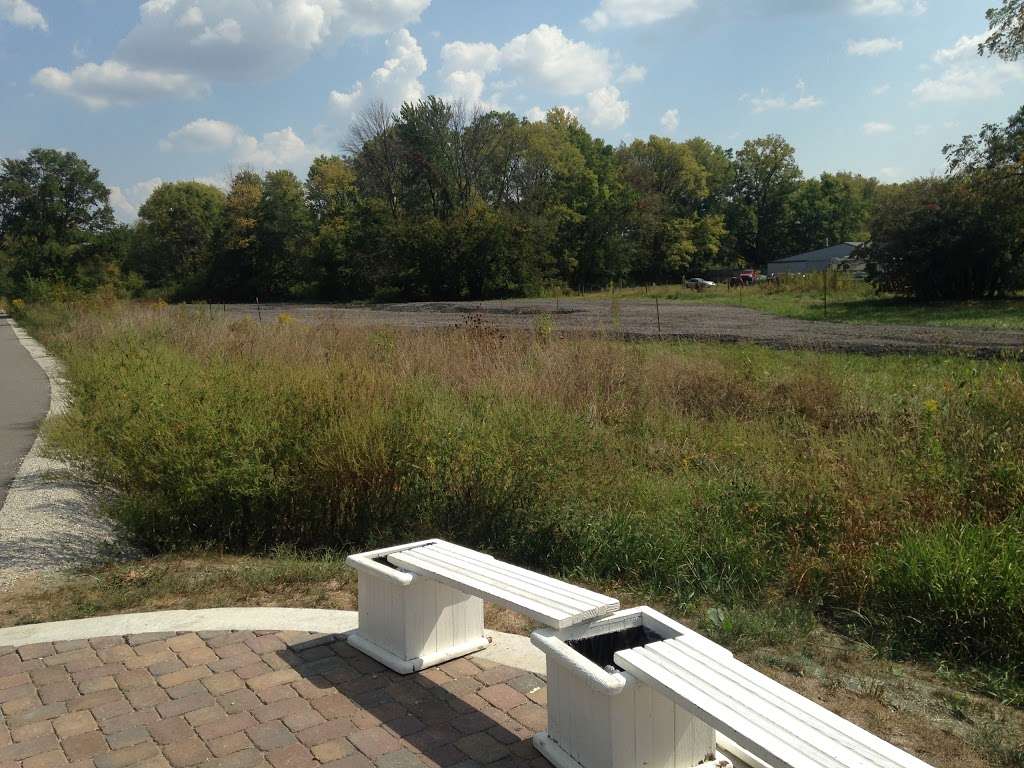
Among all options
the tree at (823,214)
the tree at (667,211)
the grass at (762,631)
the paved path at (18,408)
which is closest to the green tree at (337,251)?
the tree at (667,211)

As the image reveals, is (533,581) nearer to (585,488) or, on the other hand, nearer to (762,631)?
(762,631)

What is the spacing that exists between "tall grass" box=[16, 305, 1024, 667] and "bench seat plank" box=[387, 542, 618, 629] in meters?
1.46

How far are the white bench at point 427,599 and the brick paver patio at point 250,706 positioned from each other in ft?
0.30

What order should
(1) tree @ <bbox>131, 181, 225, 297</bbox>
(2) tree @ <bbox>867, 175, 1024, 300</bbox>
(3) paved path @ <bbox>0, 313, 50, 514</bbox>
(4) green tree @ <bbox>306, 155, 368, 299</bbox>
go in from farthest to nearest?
1. (1) tree @ <bbox>131, 181, 225, 297</bbox>
2. (4) green tree @ <bbox>306, 155, 368, 299</bbox>
3. (2) tree @ <bbox>867, 175, 1024, 300</bbox>
4. (3) paved path @ <bbox>0, 313, 50, 514</bbox>

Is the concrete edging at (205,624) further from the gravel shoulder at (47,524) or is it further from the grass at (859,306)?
the grass at (859,306)

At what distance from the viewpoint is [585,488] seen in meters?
6.26

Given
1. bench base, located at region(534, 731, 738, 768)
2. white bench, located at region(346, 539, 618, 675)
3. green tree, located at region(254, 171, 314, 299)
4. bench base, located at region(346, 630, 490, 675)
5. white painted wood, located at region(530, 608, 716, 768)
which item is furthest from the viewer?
green tree, located at region(254, 171, 314, 299)

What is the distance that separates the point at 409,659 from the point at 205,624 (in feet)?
4.06

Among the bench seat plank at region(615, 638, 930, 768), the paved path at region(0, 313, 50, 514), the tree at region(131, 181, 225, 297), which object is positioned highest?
the tree at region(131, 181, 225, 297)

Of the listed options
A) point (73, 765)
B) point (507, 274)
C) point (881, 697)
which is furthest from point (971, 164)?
point (73, 765)

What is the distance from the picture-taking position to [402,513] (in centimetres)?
630

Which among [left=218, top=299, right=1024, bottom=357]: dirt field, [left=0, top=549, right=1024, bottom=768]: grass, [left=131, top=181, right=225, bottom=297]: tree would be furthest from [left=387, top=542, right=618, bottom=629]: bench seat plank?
[left=131, top=181, right=225, bottom=297]: tree

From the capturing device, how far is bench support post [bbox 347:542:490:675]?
404cm

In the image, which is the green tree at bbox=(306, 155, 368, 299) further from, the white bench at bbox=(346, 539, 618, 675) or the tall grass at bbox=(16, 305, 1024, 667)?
the white bench at bbox=(346, 539, 618, 675)
